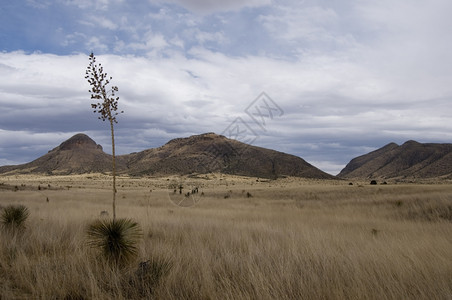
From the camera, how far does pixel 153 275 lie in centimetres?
441

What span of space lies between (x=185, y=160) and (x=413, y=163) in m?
86.3

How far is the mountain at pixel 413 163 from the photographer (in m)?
102

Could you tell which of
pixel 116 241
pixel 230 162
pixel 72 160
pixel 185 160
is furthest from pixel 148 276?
pixel 72 160

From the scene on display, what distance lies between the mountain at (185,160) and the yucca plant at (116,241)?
3361 inches

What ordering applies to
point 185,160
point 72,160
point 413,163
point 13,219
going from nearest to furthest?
1. point 13,219
2. point 185,160
3. point 413,163
4. point 72,160

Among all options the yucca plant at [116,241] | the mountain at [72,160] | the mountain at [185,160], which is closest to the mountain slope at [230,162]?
the mountain at [185,160]

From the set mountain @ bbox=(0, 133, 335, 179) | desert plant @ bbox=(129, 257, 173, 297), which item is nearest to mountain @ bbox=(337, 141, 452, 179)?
mountain @ bbox=(0, 133, 335, 179)

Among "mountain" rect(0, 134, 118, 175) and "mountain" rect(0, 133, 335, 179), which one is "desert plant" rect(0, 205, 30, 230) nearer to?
"mountain" rect(0, 133, 335, 179)

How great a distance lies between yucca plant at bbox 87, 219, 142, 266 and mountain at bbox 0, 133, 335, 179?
85.4 meters

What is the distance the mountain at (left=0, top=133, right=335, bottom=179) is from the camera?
9700 cm

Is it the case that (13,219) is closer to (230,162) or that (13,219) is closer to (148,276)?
(148,276)

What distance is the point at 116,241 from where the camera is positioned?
18.4 ft

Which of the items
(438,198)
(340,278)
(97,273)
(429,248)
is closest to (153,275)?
(97,273)

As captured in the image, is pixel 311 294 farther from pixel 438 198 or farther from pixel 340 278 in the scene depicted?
pixel 438 198
